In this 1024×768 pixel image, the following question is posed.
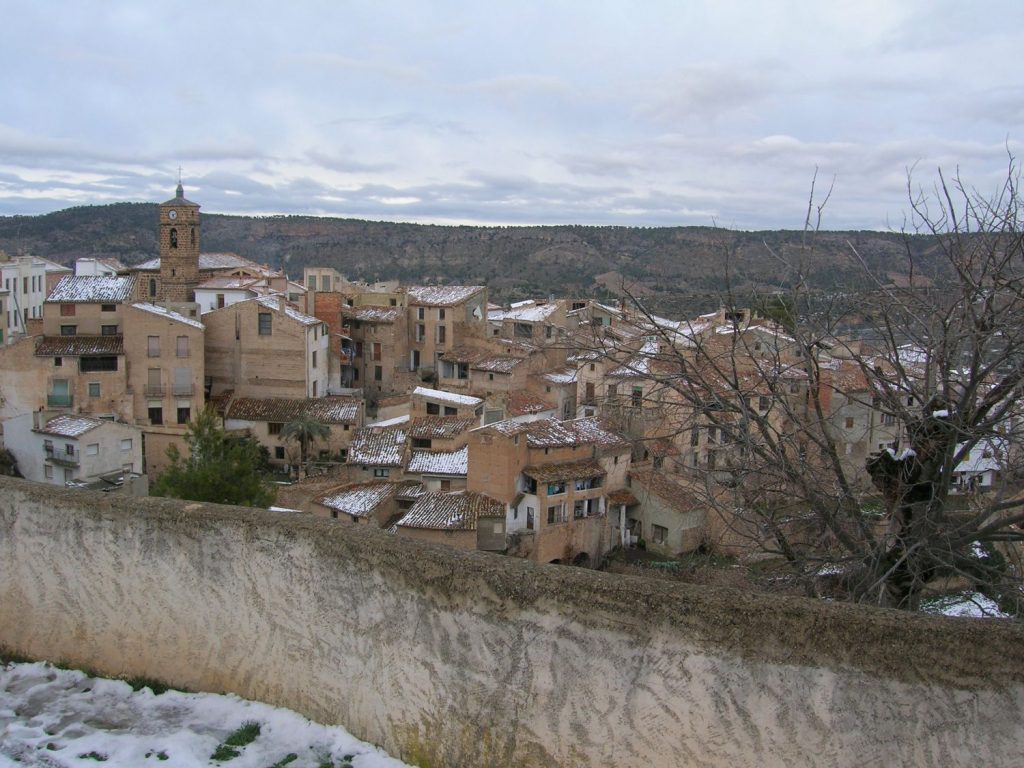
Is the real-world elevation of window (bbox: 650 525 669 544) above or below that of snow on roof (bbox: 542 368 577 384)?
below

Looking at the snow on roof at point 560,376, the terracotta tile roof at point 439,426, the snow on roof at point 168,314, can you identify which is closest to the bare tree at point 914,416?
the terracotta tile roof at point 439,426

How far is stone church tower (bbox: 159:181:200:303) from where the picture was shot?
135 feet

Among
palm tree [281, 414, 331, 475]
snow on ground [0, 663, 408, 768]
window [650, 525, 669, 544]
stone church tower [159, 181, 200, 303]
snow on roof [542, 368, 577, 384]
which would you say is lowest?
window [650, 525, 669, 544]

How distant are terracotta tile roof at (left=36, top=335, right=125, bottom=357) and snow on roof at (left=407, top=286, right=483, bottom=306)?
546 inches

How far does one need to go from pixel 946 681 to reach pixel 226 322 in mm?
33943

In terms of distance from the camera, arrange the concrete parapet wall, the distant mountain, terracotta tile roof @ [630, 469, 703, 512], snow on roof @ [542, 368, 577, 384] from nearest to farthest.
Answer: the concrete parapet wall, terracotta tile roof @ [630, 469, 703, 512], snow on roof @ [542, 368, 577, 384], the distant mountain

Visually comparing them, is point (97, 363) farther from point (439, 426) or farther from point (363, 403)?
point (439, 426)

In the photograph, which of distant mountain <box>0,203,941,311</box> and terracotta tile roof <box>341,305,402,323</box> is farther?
distant mountain <box>0,203,941,311</box>

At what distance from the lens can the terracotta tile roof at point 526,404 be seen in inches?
1320

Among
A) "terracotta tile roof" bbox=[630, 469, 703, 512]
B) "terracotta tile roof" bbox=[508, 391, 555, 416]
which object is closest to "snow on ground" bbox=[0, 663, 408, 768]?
"terracotta tile roof" bbox=[630, 469, 703, 512]

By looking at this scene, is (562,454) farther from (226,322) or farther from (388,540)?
(388,540)

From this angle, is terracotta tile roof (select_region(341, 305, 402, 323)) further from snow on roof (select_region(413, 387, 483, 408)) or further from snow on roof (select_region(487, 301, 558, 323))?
snow on roof (select_region(413, 387, 483, 408))

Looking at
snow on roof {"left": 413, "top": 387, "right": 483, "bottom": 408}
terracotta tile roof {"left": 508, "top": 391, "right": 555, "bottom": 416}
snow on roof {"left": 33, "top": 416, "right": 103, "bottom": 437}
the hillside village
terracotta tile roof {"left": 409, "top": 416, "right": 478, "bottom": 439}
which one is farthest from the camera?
terracotta tile roof {"left": 508, "top": 391, "right": 555, "bottom": 416}

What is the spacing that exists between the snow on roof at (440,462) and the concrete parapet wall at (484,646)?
1914 cm
